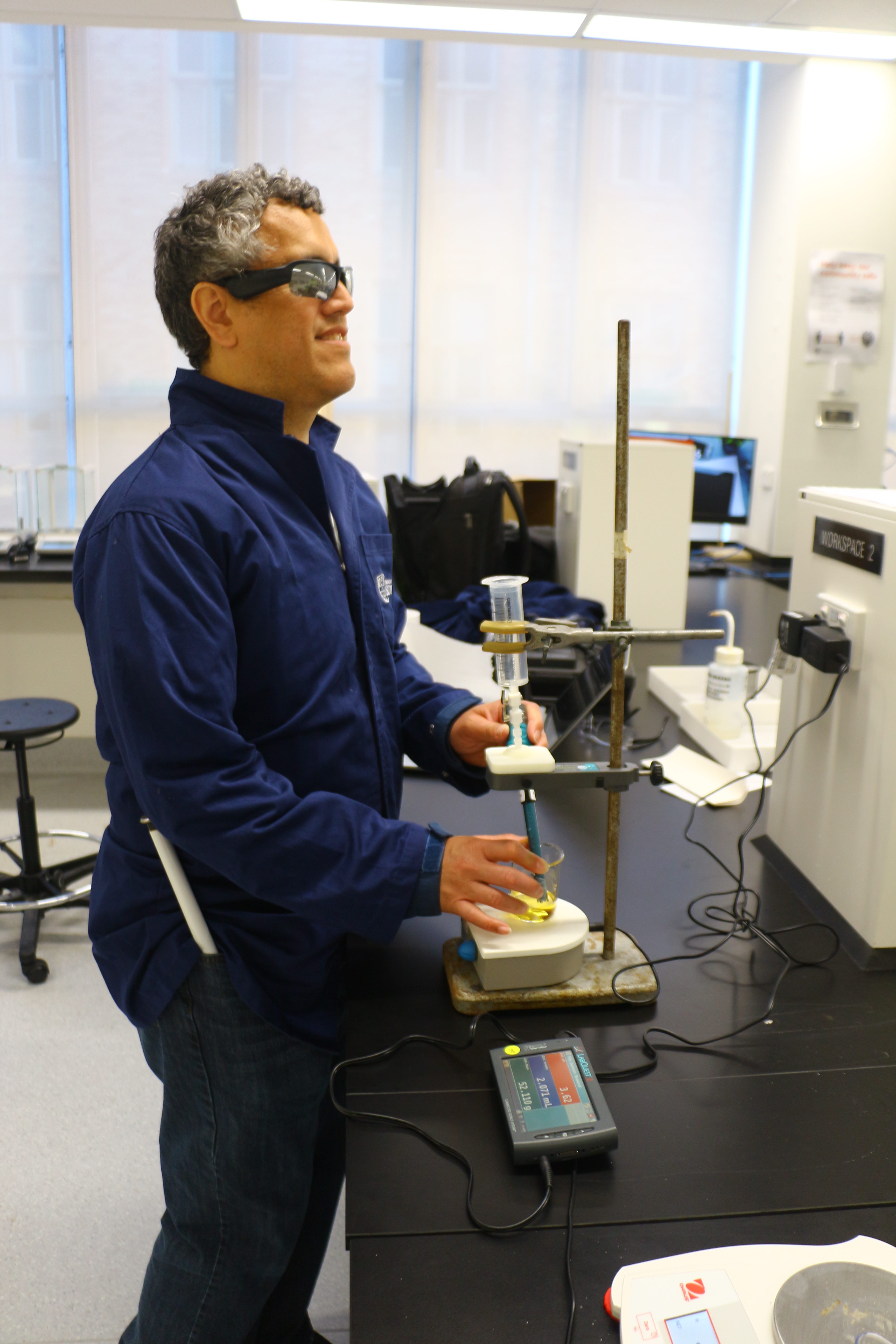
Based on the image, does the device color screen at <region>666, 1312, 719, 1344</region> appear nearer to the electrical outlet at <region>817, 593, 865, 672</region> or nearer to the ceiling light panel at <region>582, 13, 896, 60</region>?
the electrical outlet at <region>817, 593, 865, 672</region>

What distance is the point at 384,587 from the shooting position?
3.84ft

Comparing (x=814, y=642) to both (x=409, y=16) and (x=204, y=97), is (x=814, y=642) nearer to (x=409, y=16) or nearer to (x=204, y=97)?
(x=409, y=16)

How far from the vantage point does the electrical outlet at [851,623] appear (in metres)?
1.09

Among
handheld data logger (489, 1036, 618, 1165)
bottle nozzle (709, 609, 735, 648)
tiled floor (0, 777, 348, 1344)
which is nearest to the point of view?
handheld data logger (489, 1036, 618, 1165)

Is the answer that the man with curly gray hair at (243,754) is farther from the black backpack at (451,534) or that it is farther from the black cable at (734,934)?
the black backpack at (451,534)

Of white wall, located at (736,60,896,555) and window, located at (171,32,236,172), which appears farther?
window, located at (171,32,236,172)

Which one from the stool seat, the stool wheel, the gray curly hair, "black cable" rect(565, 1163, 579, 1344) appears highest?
the gray curly hair

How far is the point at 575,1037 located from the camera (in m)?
0.89

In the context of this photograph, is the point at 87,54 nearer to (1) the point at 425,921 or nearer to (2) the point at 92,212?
(2) the point at 92,212

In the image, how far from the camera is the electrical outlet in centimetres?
109

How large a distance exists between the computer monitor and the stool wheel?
2.84 metres

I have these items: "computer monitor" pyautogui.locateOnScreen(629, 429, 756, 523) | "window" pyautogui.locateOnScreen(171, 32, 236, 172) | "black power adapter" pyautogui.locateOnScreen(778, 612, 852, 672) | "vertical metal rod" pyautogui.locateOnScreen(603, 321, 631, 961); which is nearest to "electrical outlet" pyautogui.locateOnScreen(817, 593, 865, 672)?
"black power adapter" pyautogui.locateOnScreen(778, 612, 852, 672)

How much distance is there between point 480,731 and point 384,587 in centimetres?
19

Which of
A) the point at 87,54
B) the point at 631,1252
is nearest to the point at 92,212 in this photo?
the point at 87,54
